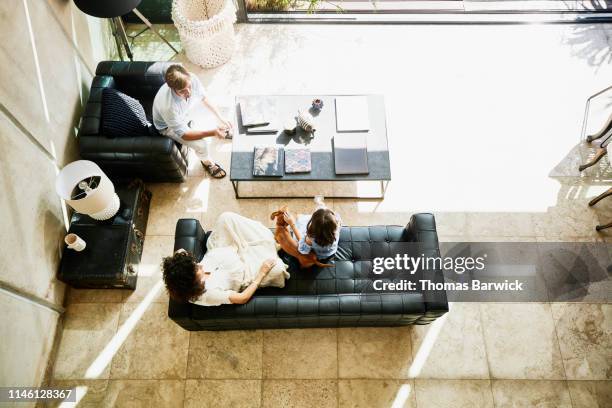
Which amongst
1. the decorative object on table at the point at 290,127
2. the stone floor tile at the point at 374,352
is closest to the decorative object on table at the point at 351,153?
the decorative object on table at the point at 290,127

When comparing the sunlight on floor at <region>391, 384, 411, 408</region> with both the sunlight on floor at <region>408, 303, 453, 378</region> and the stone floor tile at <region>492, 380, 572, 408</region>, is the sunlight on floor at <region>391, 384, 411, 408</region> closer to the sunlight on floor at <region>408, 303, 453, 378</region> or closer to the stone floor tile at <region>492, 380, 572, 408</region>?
the sunlight on floor at <region>408, 303, 453, 378</region>

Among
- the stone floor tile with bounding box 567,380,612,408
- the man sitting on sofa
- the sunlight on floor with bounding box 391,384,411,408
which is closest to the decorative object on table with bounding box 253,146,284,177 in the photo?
the man sitting on sofa

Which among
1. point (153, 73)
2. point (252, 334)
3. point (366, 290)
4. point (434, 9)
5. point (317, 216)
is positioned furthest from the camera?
point (434, 9)

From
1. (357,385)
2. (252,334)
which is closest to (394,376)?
(357,385)

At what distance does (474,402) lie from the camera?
3053 mm

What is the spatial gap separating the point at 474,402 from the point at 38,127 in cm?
374

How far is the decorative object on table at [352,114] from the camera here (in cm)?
355

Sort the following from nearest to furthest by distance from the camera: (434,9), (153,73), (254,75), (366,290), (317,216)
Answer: (317,216)
(366,290)
(153,73)
(254,75)
(434,9)

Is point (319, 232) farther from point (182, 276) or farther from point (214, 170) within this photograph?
point (214, 170)

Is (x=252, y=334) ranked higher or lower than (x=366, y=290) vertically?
lower

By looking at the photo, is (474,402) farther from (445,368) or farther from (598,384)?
(598,384)

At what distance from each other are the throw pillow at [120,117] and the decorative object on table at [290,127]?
115 centimetres

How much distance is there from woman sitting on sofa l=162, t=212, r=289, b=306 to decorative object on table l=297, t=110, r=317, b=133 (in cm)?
97

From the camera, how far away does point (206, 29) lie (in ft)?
13.5
